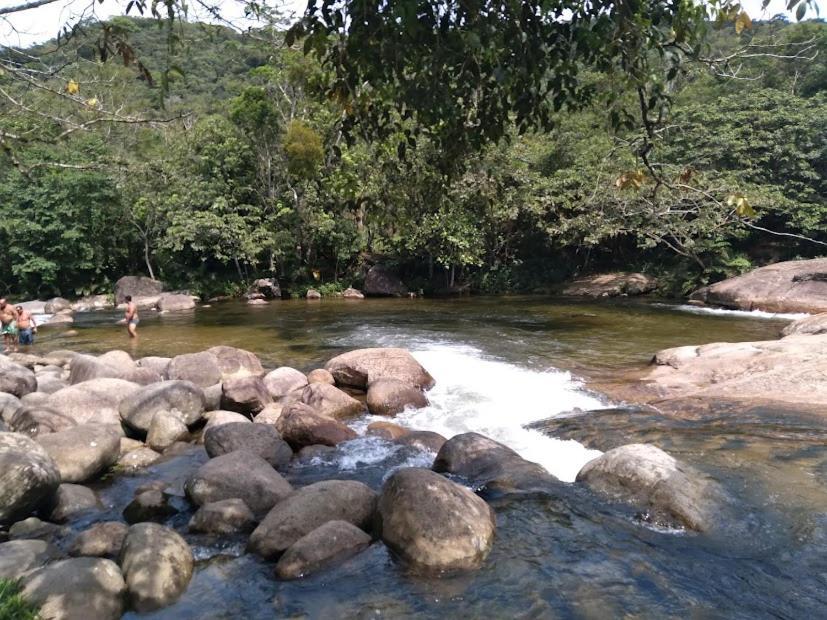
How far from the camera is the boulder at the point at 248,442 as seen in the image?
26.0 ft

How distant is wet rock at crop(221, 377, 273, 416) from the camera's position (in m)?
10.1

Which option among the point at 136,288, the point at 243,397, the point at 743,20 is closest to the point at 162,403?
the point at 243,397

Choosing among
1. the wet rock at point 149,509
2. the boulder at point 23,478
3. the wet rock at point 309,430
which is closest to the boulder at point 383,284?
the wet rock at point 309,430

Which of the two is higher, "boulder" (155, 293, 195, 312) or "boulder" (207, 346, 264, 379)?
"boulder" (207, 346, 264, 379)

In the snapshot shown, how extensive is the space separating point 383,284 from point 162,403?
20626 millimetres

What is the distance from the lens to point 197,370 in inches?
465

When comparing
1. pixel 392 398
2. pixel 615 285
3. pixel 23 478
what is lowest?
pixel 615 285

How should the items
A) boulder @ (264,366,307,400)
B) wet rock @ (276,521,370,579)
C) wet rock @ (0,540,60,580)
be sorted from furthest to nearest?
boulder @ (264,366,307,400) < wet rock @ (276,521,370,579) < wet rock @ (0,540,60,580)

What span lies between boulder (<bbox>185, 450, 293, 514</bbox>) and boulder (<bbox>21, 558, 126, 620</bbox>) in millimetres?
1797

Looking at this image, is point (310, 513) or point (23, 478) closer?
point (310, 513)

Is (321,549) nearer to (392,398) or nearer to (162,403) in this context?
(162,403)

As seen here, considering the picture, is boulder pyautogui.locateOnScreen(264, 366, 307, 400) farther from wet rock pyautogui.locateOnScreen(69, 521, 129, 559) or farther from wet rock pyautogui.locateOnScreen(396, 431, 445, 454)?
wet rock pyautogui.locateOnScreen(69, 521, 129, 559)

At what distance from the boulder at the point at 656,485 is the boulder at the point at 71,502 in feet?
16.5

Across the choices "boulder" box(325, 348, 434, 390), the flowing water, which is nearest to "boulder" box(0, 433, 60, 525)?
the flowing water
